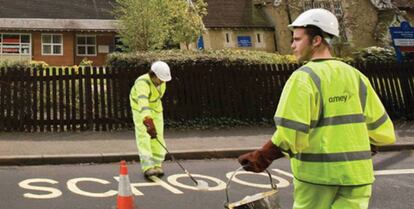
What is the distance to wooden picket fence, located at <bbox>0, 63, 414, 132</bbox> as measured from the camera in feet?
35.9

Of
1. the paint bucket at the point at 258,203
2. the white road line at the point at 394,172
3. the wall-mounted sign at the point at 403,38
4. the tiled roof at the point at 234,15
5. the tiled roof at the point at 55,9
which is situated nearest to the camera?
the paint bucket at the point at 258,203

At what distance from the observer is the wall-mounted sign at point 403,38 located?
42.4 ft

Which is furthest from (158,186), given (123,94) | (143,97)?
(123,94)

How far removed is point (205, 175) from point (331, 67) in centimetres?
491

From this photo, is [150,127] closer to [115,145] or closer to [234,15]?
[115,145]

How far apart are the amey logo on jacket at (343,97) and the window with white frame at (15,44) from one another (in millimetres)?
31223

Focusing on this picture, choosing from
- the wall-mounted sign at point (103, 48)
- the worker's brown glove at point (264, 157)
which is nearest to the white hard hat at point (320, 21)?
the worker's brown glove at point (264, 157)

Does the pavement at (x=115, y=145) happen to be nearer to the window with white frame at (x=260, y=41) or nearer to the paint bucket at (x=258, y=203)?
the paint bucket at (x=258, y=203)

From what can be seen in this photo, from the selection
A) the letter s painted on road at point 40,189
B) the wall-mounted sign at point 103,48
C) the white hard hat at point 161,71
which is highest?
the wall-mounted sign at point 103,48

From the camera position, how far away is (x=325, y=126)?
2.85m

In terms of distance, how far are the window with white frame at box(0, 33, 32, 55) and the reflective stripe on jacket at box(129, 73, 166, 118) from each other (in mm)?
26785

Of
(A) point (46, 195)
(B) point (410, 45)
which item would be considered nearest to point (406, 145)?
(B) point (410, 45)

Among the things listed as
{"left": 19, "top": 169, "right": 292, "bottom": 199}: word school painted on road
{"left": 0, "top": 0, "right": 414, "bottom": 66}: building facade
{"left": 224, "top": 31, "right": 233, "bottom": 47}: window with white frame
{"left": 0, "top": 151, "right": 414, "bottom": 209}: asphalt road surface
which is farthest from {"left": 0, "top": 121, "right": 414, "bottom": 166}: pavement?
{"left": 0, "top": 0, "right": 414, "bottom": 66}: building facade

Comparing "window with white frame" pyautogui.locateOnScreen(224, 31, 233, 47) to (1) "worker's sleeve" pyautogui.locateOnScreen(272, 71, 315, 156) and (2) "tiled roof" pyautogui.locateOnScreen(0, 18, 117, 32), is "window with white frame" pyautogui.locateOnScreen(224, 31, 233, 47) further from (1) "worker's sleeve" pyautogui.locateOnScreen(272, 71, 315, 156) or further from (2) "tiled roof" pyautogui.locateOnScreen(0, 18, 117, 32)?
(1) "worker's sleeve" pyautogui.locateOnScreen(272, 71, 315, 156)
